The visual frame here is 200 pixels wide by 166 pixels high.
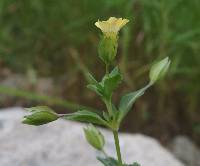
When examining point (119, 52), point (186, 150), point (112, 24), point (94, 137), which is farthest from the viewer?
point (119, 52)

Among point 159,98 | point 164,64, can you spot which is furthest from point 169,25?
point 164,64

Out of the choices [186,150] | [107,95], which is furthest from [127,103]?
[186,150]

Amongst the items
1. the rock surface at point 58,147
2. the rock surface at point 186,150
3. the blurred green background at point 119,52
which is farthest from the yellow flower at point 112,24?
the rock surface at point 186,150

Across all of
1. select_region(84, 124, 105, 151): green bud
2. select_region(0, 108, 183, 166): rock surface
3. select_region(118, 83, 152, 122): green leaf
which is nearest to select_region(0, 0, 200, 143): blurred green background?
select_region(0, 108, 183, 166): rock surface

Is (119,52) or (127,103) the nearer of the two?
(127,103)

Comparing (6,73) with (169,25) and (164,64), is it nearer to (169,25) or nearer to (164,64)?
(169,25)

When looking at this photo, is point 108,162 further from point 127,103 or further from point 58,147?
point 58,147

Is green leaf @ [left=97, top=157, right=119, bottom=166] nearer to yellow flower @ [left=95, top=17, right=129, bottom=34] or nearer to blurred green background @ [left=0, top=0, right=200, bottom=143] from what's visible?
yellow flower @ [left=95, top=17, right=129, bottom=34]
